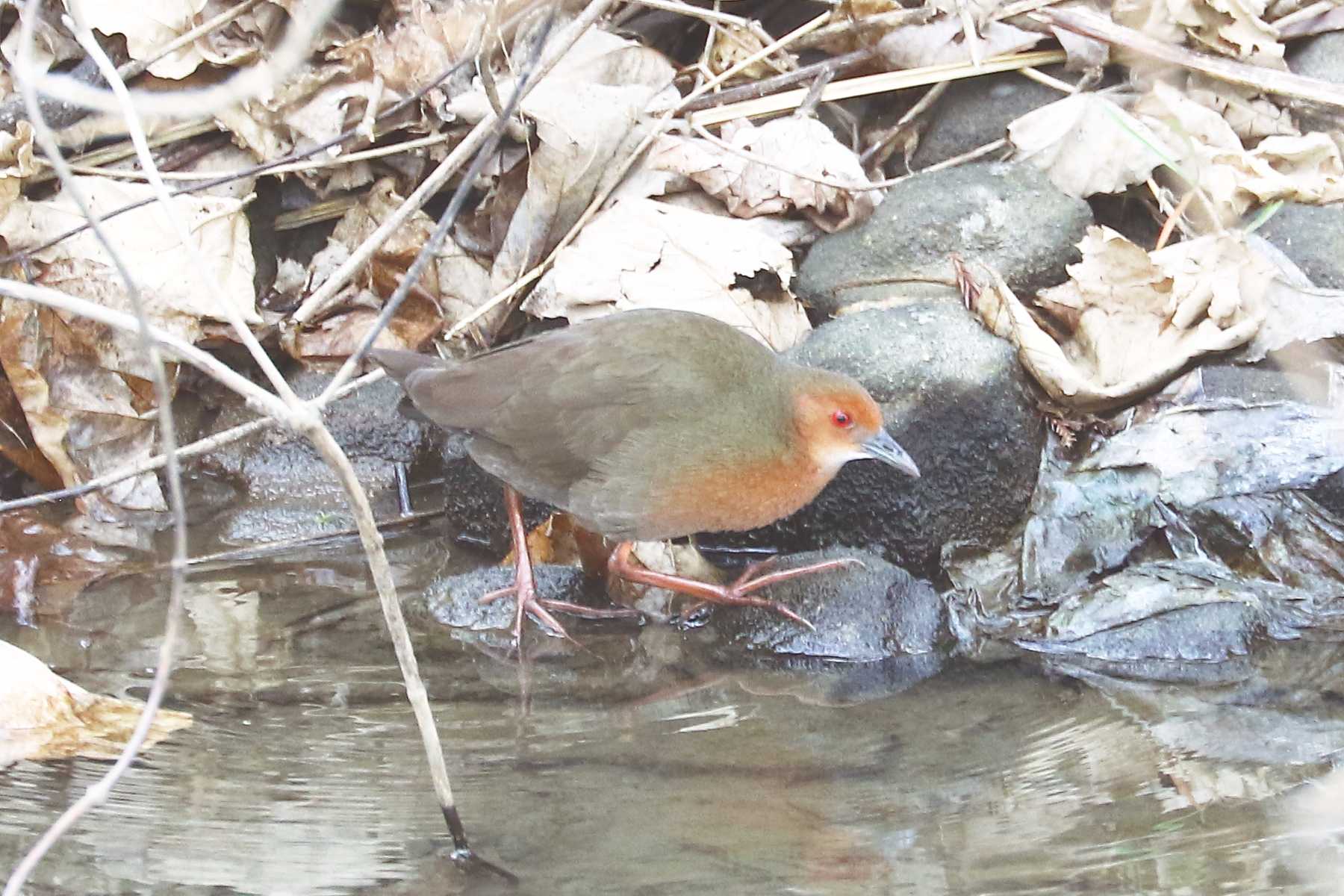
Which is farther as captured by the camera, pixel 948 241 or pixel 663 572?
pixel 948 241

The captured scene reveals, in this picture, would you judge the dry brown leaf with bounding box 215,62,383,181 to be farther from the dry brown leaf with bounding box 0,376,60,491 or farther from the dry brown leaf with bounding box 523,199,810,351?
the dry brown leaf with bounding box 0,376,60,491

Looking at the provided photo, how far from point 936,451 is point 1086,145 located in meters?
1.43

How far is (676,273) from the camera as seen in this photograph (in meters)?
4.66

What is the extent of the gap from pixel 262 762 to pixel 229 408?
2124 millimetres

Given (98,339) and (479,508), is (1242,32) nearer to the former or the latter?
(479,508)

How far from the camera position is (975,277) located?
14.9 ft

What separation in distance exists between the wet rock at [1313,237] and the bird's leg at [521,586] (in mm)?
2537

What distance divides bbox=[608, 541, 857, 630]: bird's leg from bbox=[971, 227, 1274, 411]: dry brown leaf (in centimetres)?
94

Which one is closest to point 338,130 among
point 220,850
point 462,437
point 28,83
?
point 462,437

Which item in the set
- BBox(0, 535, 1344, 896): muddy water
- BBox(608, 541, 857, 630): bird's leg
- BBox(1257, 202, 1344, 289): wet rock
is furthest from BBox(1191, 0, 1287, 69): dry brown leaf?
BBox(608, 541, 857, 630): bird's leg

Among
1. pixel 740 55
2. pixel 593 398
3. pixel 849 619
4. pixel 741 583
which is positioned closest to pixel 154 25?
pixel 740 55

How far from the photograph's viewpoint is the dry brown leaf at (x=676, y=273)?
4633 mm

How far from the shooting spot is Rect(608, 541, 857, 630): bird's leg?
3883 millimetres

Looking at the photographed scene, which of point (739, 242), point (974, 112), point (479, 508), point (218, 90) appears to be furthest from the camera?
point (974, 112)
